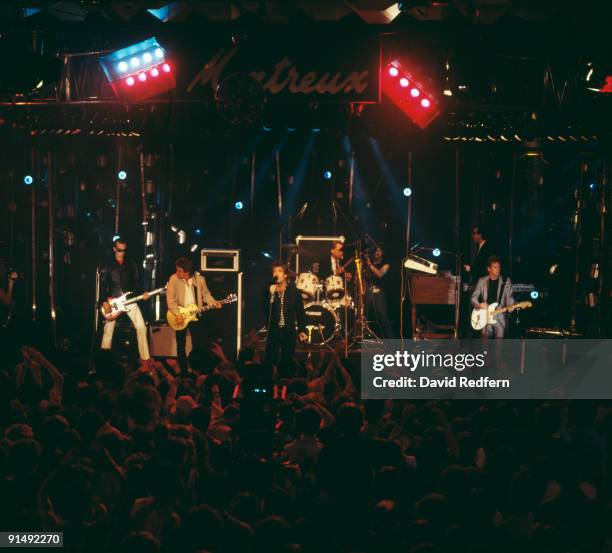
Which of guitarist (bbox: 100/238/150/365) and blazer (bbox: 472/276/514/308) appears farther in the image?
guitarist (bbox: 100/238/150/365)

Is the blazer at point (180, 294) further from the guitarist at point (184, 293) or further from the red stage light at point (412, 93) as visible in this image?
the red stage light at point (412, 93)

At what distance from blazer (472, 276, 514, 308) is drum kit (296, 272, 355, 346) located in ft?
7.46

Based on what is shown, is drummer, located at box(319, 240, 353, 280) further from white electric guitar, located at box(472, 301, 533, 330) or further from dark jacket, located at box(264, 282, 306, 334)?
dark jacket, located at box(264, 282, 306, 334)

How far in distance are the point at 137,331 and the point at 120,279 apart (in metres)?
0.83

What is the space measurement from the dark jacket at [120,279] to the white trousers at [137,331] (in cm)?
34

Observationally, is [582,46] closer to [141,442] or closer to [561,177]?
[561,177]

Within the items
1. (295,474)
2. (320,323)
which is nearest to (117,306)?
(320,323)

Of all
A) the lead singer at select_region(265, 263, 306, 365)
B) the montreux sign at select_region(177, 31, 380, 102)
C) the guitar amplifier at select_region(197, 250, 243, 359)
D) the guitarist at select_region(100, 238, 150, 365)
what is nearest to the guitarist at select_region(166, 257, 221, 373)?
the guitar amplifier at select_region(197, 250, 243, 359)

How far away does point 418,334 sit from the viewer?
512 inches

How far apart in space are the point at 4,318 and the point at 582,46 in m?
8.21

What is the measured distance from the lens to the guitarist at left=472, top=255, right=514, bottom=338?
11766 millimetres

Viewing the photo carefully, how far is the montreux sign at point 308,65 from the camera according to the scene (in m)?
9.98

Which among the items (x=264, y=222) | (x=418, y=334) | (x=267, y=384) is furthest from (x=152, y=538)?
(x=264, y=222)

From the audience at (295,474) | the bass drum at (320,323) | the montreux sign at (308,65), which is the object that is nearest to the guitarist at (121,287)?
the bass drum at (320,323)
